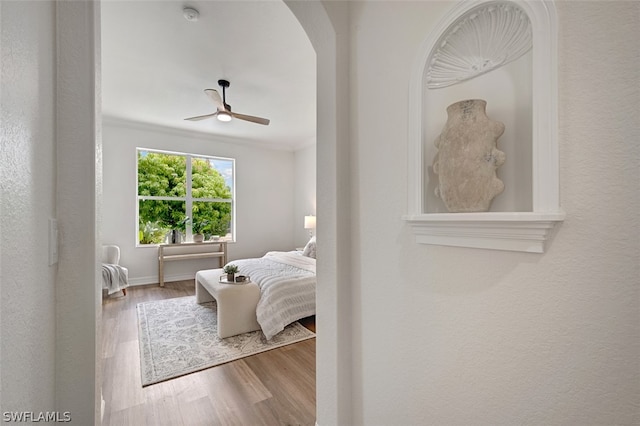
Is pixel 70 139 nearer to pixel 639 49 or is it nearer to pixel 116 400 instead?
pixel 639 49

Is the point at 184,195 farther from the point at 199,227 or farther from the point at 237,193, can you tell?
the point at 237,193

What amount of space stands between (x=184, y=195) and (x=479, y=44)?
5158 mm

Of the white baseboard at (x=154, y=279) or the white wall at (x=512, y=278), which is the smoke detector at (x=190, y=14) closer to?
the white wall at (x=512, y=278)

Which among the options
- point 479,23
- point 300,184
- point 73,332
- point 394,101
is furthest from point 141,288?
point 479,23

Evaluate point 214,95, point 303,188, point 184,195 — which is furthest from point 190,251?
point 214,95

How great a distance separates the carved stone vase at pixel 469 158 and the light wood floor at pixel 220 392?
159cm

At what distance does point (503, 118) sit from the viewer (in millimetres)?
863

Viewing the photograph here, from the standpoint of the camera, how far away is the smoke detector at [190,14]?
1.97 m

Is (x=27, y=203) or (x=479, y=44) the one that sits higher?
(x=479, y=44)

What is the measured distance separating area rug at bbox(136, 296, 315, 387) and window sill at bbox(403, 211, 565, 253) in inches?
80.7

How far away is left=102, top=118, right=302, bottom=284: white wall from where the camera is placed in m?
4.39

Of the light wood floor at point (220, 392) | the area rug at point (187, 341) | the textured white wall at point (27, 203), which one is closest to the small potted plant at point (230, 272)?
the area rug at point (187, 341)

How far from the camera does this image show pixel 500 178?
865 mm

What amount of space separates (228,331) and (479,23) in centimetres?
287
